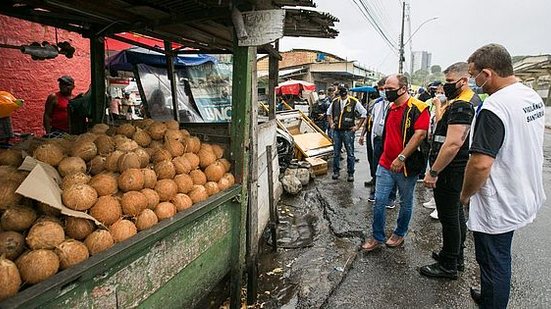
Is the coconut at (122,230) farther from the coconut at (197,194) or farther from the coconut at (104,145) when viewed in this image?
the coconut at (104,145)

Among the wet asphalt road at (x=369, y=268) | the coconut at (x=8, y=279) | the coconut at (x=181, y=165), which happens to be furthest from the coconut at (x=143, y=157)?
the wet asphalt road at (x=369, y=268)

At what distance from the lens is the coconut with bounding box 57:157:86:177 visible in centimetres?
217

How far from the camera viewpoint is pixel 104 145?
2.55 m

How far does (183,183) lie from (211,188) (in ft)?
1.00

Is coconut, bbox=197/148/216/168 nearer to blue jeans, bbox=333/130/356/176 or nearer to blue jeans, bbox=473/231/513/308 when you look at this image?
blue jeans, bbox=473/231/513/308

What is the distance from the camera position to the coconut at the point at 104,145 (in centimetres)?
253

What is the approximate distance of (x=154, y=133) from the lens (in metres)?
3.00

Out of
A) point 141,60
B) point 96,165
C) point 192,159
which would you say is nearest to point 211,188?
point 192,159

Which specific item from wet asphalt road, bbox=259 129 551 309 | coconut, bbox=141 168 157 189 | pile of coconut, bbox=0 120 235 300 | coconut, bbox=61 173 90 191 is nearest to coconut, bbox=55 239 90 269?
pile of coconut, bbox=0 120 235 300

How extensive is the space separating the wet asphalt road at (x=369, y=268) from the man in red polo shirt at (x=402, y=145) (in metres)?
0.58

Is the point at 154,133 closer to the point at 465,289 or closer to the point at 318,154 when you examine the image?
the point at 465,289

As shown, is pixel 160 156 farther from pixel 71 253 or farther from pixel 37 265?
pixel 37 265

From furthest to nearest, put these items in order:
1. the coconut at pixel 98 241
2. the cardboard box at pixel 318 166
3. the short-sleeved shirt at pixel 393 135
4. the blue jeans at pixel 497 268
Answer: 1. the cardboard box at pixel 318 166
2. the short-sleeved shirt at pixel 393 135
3. the blue jeans at pixel 497 268
4. the coconut at pixel 98 241

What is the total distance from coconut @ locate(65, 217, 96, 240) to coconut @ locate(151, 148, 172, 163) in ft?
2.82
